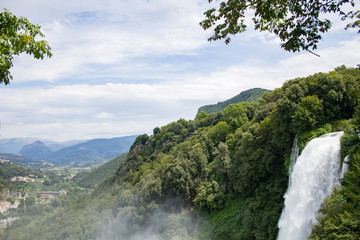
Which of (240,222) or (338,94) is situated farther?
(240,222)

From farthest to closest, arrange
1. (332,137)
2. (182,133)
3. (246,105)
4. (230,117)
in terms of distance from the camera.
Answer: (182,133)
(246,105)
(230,117)
(332,137)

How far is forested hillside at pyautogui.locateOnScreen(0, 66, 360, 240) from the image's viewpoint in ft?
81.6

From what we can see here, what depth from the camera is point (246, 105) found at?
2414 inches

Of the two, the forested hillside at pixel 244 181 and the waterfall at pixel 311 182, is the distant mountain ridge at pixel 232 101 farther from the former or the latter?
the waterfall at pixel 311 182

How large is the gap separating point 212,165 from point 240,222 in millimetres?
16283

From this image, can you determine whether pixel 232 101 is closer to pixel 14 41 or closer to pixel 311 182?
pixel 311 182

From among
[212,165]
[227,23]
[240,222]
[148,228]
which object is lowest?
[148,228]

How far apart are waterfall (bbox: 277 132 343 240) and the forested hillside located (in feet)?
5.11

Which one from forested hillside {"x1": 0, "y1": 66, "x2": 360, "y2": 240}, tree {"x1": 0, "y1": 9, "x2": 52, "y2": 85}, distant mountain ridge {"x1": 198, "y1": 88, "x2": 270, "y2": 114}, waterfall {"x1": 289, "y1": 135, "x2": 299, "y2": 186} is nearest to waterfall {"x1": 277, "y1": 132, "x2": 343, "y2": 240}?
forested hillside {"x1": 0, "y1": 66, "x2": 360, "y2": 240}

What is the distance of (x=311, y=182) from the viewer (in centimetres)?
1966

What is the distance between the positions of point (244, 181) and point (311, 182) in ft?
52.3

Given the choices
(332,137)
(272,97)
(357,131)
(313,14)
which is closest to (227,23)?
(313,14)

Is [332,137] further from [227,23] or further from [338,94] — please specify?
[227,23]

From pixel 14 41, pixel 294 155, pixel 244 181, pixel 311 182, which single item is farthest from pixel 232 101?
pixel 14 41
